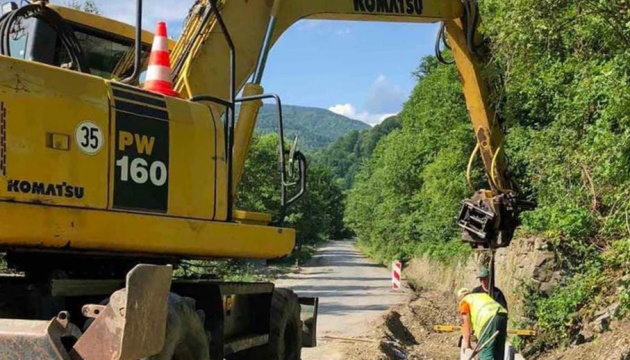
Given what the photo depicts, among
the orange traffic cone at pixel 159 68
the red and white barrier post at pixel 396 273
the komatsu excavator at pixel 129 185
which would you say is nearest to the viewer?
the komatsu excavator at pixel 129 185

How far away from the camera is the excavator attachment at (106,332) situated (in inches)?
169

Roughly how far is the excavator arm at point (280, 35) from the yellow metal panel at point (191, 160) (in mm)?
349

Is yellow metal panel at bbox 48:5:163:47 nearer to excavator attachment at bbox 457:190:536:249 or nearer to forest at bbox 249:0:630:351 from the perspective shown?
forest at bbox 249:0:630:351

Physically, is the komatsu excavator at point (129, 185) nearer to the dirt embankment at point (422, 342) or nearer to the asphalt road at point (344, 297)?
the dirt embankment at point (422, 342)

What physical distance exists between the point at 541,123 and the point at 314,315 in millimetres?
11683

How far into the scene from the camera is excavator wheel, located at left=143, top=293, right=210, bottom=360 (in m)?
5.14

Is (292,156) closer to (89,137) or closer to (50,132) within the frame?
(89,137)

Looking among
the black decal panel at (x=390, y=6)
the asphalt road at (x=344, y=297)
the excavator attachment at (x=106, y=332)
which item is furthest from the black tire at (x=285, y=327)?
the excavator attachment at (x=106, y=332)

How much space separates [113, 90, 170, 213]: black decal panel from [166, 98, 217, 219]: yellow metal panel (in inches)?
2.8

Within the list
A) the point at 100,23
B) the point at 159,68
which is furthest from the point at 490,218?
the point at 100,23

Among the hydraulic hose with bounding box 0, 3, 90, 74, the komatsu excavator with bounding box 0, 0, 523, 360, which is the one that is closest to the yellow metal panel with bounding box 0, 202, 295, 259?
the komatsu excavator with bounding box 0, 0, 523, 360

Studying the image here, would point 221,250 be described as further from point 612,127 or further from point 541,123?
point 541,123

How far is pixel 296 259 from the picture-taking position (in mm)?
49438

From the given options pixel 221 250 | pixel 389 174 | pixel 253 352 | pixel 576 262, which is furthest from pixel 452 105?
pixel 221 250
